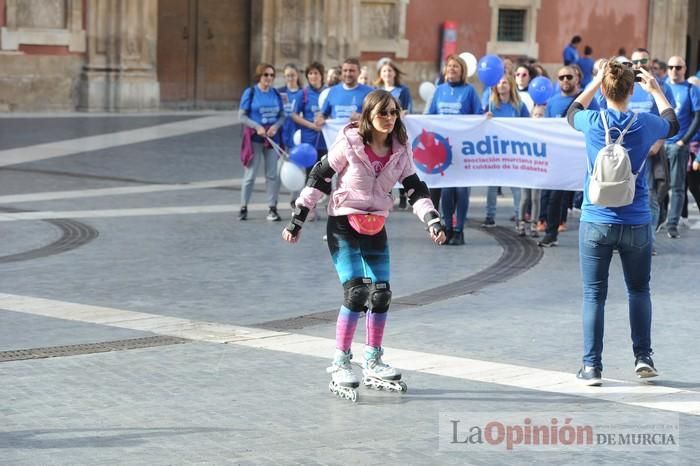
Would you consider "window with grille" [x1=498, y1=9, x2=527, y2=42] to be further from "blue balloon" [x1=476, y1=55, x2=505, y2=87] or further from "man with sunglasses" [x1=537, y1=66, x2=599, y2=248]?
"man with sunglasses" [x1=537, y1=66, x2=599, y2=248]

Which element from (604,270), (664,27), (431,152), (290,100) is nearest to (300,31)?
(664,27)

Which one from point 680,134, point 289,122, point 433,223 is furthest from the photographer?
point 289,122

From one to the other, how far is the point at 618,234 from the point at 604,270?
0.72ft

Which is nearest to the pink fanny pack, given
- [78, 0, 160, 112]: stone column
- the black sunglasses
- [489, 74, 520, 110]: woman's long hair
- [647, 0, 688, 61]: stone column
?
the black sunglasses

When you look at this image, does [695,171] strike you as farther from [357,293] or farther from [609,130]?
[357,293]

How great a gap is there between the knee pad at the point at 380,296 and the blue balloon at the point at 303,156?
20.2 ft

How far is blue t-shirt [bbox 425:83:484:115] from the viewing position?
46.4ft

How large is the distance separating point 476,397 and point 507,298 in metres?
3.29

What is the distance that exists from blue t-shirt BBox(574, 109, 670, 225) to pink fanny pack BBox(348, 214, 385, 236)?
1.18m

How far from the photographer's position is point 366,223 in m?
7.72

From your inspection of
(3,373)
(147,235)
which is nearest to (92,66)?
(147,235)

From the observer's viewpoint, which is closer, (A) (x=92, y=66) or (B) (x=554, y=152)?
(B) (x=554, y=152)

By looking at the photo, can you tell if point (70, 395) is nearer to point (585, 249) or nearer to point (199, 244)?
point (585, 249)

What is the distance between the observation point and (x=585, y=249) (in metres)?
7.97
